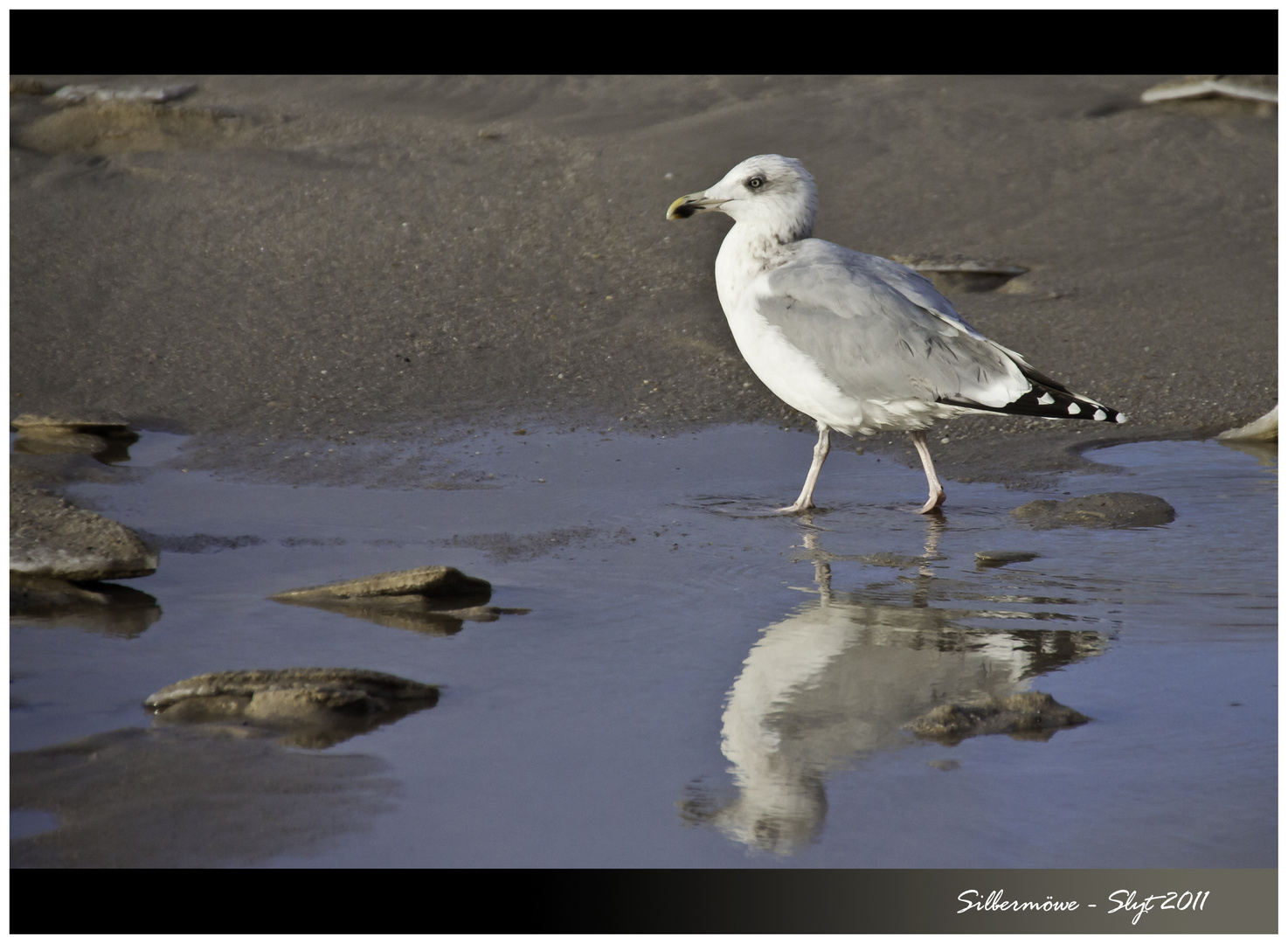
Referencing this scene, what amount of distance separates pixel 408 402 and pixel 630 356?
1.28m

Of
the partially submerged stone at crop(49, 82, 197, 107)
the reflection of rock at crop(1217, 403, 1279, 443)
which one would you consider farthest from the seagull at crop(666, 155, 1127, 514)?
→ the partially submerged stone at crop(49, 82, 197, 107)

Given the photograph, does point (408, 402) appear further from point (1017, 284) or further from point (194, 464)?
point (1017, 284)

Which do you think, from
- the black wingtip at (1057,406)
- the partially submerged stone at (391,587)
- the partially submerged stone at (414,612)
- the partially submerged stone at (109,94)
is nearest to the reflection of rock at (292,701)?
the partially submerged stone at (414,612)

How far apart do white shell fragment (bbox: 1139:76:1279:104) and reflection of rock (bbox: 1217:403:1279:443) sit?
526cm

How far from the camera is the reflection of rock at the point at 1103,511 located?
5.12 m

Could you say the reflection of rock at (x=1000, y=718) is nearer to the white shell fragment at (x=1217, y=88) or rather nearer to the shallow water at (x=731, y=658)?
the shallow water at (x=731, y=658)

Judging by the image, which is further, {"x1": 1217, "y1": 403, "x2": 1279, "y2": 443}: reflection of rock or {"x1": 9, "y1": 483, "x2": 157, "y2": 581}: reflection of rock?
{"x1": 1217, "y1": 403, "x2": 1279, "y2": 443}: reflection of rock

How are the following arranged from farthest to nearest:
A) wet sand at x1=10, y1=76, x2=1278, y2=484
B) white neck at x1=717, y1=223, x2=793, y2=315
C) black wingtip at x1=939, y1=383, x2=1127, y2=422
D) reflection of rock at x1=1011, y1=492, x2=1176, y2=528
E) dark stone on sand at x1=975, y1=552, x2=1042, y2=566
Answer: wet sand at x1=10, y1=76, x2=1278, y2=484
white neck at x1=717, y1=223, x2=793, y2=315
black wingtip at x1=939, y1=383, x2=1127, y2=422
reflection of rock at x1=1011, y1=492, x2=1176, y2=528
dark stone on sand at x1=975, y1=552, x2=1042, y2=566

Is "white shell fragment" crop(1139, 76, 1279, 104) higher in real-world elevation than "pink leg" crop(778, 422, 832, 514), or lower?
higher

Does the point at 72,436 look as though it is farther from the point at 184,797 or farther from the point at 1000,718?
the point at 1000,718

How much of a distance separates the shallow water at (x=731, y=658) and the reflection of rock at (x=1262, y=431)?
29cm

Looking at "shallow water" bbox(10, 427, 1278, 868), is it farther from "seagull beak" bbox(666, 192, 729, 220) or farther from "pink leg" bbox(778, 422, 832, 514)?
"seagull beak" bbox(666, 192, 729, 220)

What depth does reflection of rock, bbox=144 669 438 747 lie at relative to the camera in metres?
3.29

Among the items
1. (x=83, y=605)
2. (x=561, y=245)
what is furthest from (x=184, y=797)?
(x=561, y=245)
